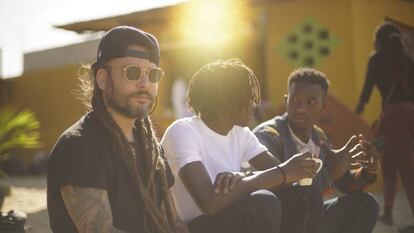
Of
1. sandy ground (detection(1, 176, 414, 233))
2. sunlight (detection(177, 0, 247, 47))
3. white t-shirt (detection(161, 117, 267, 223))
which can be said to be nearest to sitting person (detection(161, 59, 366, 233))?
white t-shirt (detection(161, 117, 267, 223))

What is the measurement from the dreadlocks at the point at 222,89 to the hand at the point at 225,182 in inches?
13.2

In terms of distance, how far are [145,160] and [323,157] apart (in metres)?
1.49

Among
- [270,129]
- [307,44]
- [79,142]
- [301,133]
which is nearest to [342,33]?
[307,44]

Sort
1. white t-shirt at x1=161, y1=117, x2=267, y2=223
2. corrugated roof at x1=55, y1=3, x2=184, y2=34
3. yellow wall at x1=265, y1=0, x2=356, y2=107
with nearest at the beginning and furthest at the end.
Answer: white t-shirt at x1=161, y1=117, x2=267, y2=223, yellow wall at x1=265, y1=0, x2=356, y2=107, corrugated roof at x1=55, y1=3, x2=184, y2=34

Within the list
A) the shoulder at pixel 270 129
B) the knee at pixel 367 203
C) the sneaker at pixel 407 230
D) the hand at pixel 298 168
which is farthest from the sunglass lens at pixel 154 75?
the sneaker at pixel 407 230

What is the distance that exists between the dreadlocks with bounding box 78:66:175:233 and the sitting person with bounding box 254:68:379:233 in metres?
0.76

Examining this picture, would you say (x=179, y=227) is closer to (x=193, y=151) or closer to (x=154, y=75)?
(x=193, y=151)

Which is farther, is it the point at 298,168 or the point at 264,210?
the point at 298,168

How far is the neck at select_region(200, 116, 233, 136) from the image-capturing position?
2.79 m

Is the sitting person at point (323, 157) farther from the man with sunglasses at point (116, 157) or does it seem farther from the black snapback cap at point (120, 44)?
the black snapback cap at point (120, 44)

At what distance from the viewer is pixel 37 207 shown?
6.88 m

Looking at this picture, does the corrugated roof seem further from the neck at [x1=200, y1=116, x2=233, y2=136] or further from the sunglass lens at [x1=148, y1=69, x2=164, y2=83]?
the sunglass lens at [x1=148, y1=69, x2=164, y2=83]

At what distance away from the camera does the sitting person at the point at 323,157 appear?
3229 mm

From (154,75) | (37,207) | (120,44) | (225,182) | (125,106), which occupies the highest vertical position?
(120,44)
